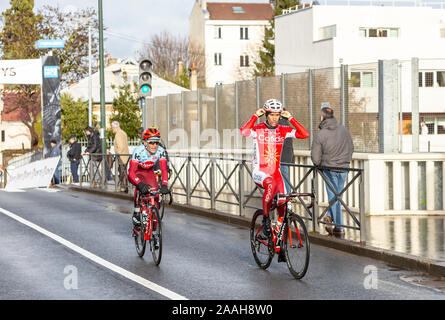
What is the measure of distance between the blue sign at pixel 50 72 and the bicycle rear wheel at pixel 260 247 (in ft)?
72.3

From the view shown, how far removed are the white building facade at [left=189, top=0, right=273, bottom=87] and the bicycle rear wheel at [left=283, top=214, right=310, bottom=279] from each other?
7778cm

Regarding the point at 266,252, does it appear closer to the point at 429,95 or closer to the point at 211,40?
the point at 429,95

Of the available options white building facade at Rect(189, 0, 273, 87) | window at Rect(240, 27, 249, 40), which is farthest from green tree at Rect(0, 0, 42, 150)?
window at Rect(240, 27, 249, 40)

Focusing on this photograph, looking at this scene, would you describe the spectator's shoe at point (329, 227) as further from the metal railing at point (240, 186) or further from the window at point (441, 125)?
the window at point (441, 125)

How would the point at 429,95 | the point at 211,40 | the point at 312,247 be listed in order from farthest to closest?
the point at 211,40, the point at 429,95, the point at 312,247

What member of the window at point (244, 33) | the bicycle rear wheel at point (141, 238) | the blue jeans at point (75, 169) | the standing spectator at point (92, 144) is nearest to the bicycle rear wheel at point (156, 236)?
the bicycle rear wheel at point (141, 238)

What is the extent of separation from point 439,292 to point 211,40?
81.2m

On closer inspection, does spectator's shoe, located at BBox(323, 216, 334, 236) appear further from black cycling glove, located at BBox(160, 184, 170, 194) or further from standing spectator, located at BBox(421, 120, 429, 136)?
standing spectator, located at BBox(421, 120, 429, 136)

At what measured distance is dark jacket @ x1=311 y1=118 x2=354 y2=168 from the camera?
12102 millimetres

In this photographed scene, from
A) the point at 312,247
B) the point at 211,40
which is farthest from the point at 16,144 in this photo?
the point at 312,247

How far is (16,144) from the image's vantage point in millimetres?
93250

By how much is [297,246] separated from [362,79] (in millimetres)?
7169

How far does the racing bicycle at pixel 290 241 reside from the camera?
8.75m

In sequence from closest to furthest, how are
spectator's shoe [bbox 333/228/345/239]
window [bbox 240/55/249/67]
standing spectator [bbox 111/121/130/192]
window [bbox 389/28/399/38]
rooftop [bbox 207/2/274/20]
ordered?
spectator's shoe [bbox 333/228/345/239]
standing spectator [bbox 111/121/130/192]
window [bbox 389/28/399/38]
window [bbox 240/55/249/67]
rooftop [bbox 207/2/274/20]
